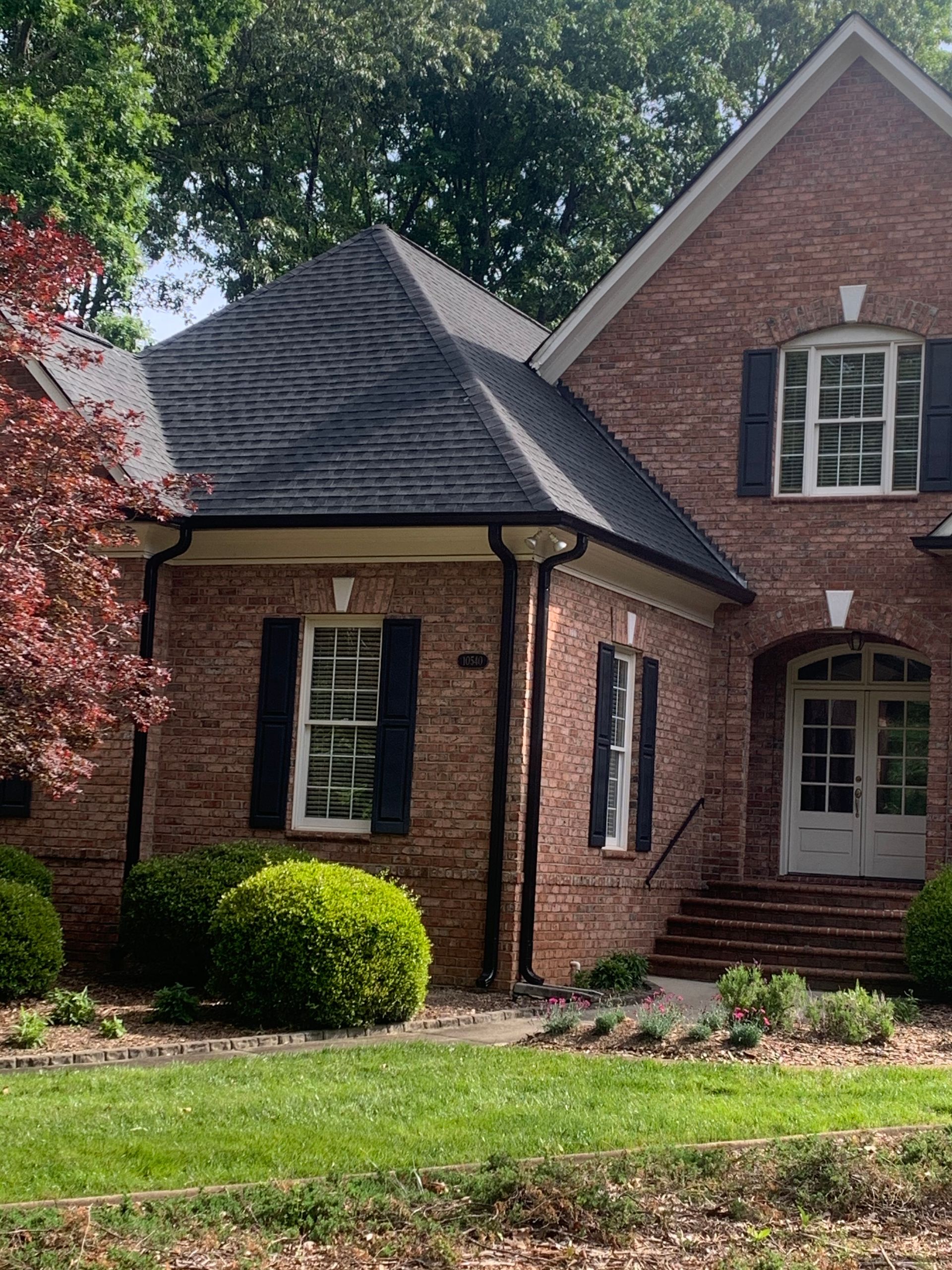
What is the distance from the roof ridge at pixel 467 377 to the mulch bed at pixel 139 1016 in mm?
4002

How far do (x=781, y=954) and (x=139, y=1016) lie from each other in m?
6.38

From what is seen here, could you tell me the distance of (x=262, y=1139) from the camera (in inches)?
273

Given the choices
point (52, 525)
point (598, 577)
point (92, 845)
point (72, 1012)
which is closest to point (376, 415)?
point (598, 577)

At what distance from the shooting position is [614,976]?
1319 cm

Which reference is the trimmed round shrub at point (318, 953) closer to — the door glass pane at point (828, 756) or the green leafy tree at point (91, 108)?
the door glass pane at point (828, 756)

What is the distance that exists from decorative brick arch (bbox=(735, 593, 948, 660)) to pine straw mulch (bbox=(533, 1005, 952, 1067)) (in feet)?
19.3

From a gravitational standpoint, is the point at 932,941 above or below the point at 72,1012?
above

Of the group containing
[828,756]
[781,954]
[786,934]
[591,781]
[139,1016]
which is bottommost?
[139,1016]

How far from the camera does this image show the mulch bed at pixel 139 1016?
9.80 metres

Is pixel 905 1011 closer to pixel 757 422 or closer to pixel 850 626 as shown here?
pixel 850 626

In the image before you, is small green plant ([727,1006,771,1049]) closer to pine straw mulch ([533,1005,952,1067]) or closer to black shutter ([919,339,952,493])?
pine straw mulch ([533,1005,952,1067])

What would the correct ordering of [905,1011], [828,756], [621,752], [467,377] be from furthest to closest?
[828,756] < [467,377] < [621,752] < [905,1011]

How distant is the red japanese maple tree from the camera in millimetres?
9789

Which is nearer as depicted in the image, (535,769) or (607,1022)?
(607,1022)
